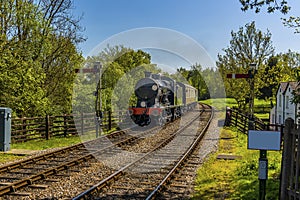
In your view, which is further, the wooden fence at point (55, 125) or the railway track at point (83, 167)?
the wooden fence at point (55, 125)

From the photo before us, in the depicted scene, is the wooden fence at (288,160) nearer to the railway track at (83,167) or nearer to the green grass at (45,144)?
the railway track at (83,167)

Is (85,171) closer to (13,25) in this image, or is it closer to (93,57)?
(13,25)

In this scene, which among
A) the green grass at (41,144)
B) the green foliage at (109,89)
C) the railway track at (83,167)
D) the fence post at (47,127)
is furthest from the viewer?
the green foliage at (109,89)

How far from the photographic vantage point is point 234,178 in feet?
26.6

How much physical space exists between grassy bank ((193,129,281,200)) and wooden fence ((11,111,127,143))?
7548 mm

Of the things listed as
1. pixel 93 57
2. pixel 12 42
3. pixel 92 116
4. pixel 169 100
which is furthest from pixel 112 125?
pixel 93 57

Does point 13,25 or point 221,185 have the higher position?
point 13,25

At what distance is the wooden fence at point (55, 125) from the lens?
1439 centimetres

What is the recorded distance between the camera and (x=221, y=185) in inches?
298

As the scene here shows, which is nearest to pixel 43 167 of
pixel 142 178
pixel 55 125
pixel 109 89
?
pixel 142 178

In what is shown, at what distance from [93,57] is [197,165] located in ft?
88.3

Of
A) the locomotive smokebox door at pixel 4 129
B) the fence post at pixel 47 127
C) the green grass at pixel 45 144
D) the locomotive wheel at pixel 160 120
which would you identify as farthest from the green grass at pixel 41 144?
the locomotive wheel at pixel 160 120

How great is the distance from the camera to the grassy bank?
22.3 ft

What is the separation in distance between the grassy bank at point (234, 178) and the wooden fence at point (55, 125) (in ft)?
24.8
